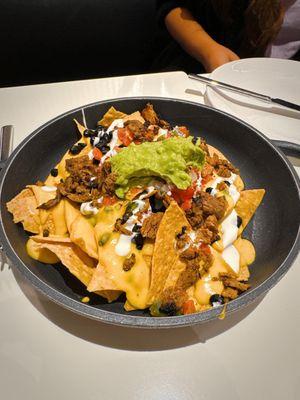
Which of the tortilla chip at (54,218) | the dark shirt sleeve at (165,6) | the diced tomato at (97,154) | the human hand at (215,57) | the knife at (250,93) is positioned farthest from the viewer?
the dark shirt sleeve at (165,6)

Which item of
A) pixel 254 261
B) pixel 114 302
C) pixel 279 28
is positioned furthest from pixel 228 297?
pixel 279 28

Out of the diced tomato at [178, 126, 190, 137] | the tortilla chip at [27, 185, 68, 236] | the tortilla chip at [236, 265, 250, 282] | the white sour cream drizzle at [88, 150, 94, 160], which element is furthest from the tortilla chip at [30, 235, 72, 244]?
the diced tomato at [178, 126, 190, 137]

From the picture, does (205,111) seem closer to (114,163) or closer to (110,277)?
(114,163)

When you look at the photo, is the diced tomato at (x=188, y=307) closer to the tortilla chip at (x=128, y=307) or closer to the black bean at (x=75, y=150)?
the tortilla chip at (x=128, y=307)

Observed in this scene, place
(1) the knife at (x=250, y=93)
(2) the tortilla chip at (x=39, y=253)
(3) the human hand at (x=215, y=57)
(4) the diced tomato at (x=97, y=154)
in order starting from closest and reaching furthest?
(2) the tortilla chip at (x=39, y=253) → (4) the diced tomato at (x=97, y=154) → (1) the knife at (x=250, y=93) → (3) the human hand at (x=215, y=57)

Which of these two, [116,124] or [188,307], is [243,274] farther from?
[116,124]

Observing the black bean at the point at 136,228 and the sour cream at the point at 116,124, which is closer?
the black bean at the point at 136,228

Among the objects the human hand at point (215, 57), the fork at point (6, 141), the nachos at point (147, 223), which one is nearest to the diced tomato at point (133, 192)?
the nachos at point (147, 223)
